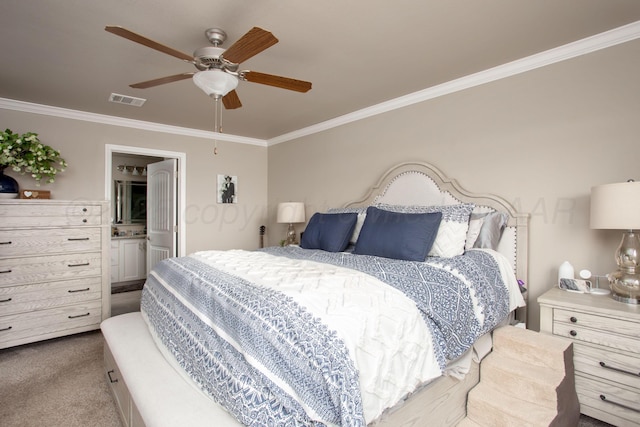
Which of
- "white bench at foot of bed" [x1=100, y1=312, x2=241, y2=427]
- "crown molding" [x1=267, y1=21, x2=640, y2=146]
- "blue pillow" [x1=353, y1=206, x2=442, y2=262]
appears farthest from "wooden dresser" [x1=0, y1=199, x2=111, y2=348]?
"crown molding" [x1=267, y1=21, x2=640, y2=146]

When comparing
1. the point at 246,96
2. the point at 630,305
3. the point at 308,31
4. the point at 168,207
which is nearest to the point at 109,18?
the point at 308,31

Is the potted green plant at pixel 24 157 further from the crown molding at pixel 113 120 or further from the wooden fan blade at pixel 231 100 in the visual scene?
the wooden fan blade at pixel 231 100

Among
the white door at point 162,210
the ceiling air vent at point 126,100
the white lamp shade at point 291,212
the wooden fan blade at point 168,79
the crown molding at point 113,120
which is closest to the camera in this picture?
the wooden fan blade at point 168,79

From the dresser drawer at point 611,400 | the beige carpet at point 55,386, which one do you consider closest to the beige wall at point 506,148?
the dresser drawer at point 611,400

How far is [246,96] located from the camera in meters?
3.20

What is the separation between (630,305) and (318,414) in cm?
193

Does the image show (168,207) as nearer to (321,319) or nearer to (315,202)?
(315,202)

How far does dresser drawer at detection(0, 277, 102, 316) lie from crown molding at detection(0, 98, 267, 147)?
1.83 metres

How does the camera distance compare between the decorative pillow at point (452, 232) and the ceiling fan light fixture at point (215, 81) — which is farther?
the decorative pillow at point (452, 232)

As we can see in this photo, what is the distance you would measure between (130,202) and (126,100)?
295 cm

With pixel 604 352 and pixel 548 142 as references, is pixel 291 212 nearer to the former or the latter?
pixel 548 142

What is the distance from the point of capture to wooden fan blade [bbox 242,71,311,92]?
1957 mm

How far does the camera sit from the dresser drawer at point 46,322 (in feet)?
9.46

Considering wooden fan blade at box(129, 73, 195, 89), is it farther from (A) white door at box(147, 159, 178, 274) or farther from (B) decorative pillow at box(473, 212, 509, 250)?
(A) white door at box(147, 159, 178, 274)
